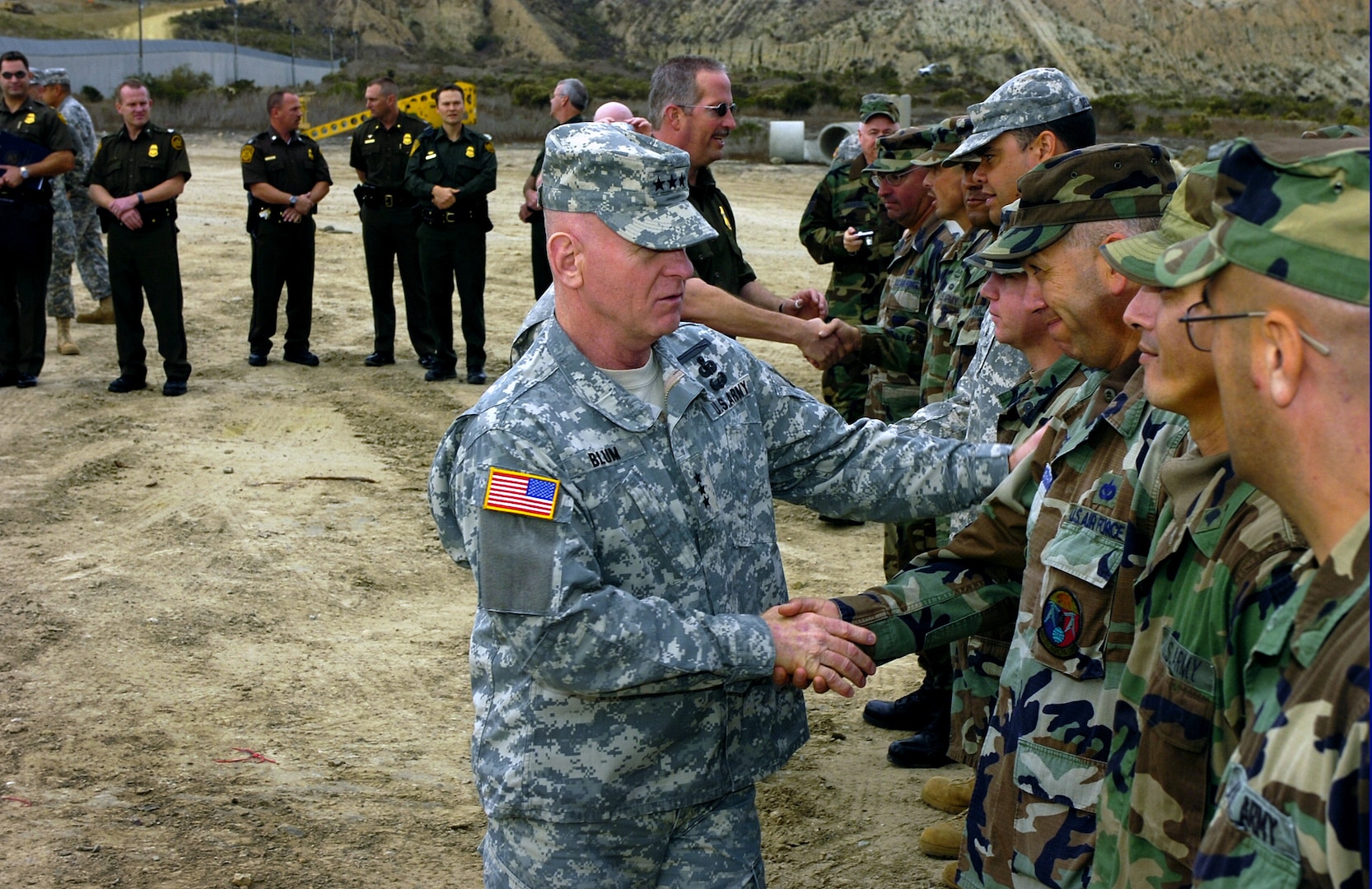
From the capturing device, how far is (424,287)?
11.5m

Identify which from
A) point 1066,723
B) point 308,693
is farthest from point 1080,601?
point 308,693

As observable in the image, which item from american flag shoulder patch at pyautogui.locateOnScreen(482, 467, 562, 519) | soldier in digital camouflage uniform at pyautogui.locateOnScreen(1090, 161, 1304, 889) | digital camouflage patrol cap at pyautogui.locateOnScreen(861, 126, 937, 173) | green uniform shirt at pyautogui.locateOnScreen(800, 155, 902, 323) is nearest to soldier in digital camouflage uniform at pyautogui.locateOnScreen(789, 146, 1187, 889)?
soldier in digital camouflage uniform at pyautogui.locateOnScreen(1090, 161, 1304, 889)

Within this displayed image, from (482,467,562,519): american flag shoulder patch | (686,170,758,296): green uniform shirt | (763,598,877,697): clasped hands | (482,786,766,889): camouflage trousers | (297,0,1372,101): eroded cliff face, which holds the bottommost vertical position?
(482,786,766,889): camouflage trousers

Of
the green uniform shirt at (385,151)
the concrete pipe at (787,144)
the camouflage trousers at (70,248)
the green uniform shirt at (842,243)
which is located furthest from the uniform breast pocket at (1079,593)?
the concrete pipe at (787,144)

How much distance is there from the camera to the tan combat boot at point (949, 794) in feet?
15.1

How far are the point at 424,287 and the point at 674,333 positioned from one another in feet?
29.1

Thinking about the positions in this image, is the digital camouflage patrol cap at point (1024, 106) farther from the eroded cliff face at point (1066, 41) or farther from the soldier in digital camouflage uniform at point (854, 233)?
the eroded cliff face at point (1066, 41)

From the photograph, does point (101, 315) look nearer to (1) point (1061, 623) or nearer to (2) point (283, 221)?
(2) point (283, 221)

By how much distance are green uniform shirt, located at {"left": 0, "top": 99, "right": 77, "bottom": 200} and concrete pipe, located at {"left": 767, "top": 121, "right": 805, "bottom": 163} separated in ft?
60.1

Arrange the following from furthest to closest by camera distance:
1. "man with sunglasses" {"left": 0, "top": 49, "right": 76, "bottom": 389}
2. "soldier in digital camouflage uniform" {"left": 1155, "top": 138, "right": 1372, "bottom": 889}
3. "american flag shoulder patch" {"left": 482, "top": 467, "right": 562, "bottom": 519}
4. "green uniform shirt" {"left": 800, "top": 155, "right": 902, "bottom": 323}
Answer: "man with sunglasses" {"left": 0, "top": 49, "right": 76, "bottom": 389}
"green uniform shirt" {"left": 800, "top": 155, "right": 902, "bottom": 323}
"american flag shoulder patch" {"left": 482, "top": 467, "right": 562, "bottom": 519}
"soldier in digital camouflage uniform" {"left": 1155, "top": 138, "right": 1372, "bottom": 889}

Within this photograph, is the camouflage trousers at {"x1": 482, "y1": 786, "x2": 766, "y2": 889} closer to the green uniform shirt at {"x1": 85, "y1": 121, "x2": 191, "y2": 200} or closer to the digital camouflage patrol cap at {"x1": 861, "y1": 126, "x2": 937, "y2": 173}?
the digital camouflage patrol cap at {"x1": 861, "y1": 126, "x2": 937, "y2": 173}

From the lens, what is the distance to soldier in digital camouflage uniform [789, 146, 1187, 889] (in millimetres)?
2588

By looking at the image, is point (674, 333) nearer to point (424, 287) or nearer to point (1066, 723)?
point (1066, 723)

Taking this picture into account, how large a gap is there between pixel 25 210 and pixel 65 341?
2064mm
